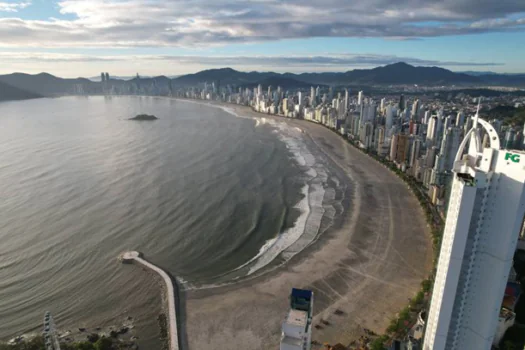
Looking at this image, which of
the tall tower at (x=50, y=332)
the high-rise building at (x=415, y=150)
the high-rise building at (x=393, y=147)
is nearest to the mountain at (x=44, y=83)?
the high-rise building at (x=393, y=147)

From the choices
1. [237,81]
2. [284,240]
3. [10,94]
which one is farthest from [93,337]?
[237,81]

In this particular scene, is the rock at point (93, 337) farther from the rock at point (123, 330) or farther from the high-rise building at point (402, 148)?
the high-rise building at point (402, 148)

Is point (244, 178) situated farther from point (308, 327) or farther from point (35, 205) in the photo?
point (308, 327)

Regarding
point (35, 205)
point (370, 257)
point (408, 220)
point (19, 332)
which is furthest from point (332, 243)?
point (35, 205)

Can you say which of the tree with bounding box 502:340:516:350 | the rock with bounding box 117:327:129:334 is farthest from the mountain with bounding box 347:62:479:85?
the rock with bounding box 117:327:129:334

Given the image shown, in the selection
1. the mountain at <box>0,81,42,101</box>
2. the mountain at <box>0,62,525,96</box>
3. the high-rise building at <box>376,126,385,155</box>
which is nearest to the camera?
the high-rise building at <box>376,126,385,155</box>

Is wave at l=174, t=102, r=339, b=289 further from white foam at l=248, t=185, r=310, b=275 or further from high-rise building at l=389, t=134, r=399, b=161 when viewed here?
high-rise building at l=389, t=134, r=399, b=161

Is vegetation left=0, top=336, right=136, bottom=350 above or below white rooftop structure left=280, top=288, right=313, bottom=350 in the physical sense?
below

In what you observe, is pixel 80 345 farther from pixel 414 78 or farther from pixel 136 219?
pixel 414 78

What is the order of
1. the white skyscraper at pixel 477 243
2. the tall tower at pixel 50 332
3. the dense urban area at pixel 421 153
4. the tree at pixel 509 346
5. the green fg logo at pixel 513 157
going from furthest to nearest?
the dense urban area at pixel 421 153, the tree at pixel 509 346, the tall tower at pixel 50 332, the white skyscraper at pixel 477 243, the green fg logo at pixel 513 157
